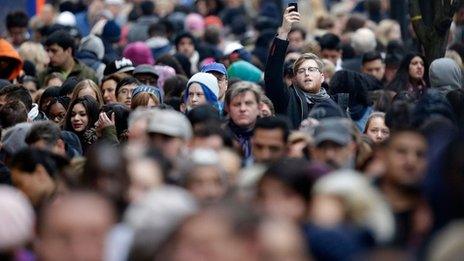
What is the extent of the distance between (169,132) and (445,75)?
438 cm

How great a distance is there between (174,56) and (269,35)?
2.54 m

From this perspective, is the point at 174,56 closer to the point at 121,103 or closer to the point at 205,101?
the point at 121,103

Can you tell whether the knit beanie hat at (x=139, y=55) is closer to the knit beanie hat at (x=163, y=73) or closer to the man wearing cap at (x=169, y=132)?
the knit beanie hat at (x=163, y=73)

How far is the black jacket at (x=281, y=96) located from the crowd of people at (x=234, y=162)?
0.04ft

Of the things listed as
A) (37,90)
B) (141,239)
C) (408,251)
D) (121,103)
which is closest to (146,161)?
(141,239)

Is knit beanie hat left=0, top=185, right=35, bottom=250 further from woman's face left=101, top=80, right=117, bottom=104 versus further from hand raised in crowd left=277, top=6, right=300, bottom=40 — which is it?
woman's face left=101, top=80, right=117, bottom=104

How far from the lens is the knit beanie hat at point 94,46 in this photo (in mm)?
20031

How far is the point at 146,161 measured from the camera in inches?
375

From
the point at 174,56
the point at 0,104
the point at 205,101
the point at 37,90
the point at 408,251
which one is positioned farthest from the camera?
the point at 174,56

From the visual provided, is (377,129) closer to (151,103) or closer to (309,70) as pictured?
(309,70)

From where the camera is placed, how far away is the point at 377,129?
13695mm

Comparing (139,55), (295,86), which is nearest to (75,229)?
(295,86)

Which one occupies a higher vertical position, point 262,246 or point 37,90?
point 262,246

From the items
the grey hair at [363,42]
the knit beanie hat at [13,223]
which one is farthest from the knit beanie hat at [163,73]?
the knit beanie hat at [13,223]
